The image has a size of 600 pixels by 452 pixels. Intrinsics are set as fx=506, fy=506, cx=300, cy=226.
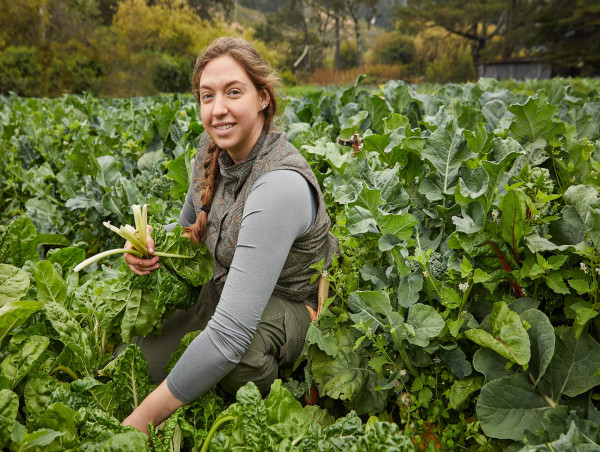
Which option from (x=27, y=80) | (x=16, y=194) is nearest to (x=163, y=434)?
(x=16, y=194)

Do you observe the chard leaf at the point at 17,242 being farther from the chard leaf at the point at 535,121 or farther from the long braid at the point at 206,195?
the chard leaf at the point at 535,121

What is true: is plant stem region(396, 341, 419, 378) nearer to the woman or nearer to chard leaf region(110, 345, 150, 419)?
the woman

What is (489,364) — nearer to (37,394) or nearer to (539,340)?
(539,340)

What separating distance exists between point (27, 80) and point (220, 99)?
30076 millimetres

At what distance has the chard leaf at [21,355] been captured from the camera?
165 centimetres

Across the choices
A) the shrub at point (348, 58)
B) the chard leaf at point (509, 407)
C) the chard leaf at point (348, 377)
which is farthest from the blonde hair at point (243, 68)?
the shrub at point (348, 58)

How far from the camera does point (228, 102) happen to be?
210 centimetres

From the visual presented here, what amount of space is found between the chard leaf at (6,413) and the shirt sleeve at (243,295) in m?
0.53

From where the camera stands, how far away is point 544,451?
126 cm

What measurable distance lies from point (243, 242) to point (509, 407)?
3.47 feet

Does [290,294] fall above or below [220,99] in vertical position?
below

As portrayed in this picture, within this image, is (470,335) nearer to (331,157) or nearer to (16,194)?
(331,157)

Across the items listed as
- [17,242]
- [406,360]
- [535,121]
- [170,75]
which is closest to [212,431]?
[406,360]

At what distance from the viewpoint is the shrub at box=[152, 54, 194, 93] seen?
3089 centimetres
